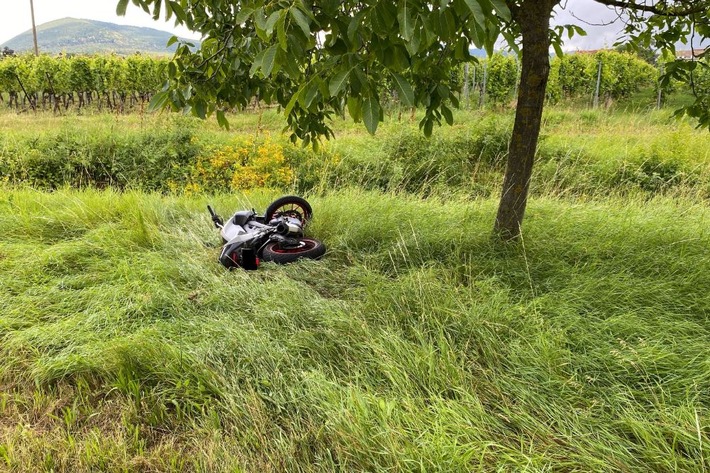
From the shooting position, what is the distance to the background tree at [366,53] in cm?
122

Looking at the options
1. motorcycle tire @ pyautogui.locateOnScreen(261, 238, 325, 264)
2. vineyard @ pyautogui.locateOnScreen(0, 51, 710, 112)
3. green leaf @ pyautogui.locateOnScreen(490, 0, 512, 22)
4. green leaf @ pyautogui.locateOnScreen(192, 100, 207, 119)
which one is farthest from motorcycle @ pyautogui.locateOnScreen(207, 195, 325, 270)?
vineyard @ pyautogui.locateOnScreen(0, 51, 710, 112)

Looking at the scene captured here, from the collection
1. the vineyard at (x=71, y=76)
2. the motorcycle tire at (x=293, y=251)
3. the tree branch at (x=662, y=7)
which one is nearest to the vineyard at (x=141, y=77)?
the vineyard at (x=71, y=76)

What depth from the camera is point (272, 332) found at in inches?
86.7

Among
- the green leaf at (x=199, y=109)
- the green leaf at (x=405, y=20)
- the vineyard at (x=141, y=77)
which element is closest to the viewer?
the green leaf at (x=405, y=20)

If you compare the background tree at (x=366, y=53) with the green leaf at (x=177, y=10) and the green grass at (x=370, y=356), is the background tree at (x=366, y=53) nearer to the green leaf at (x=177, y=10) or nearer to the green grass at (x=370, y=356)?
the green leaf at (x=177, y=10)

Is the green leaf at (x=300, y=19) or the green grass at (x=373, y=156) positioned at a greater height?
the green leaf at (x=300, y=19)

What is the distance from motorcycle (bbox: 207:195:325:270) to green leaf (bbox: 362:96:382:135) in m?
1.80

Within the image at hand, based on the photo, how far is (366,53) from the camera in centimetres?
161

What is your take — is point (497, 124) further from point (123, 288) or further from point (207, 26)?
point (123, 288)

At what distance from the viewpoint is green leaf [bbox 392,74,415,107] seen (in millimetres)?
1295

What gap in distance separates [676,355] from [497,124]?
7018mm

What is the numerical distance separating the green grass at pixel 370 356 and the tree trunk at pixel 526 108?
0.80ft

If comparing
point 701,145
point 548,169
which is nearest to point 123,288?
point 548,169

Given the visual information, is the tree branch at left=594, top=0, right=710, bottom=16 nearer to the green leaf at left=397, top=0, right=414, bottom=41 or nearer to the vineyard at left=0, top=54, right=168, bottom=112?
the green leaf at left=397, top=0, right=414, bottom=41
